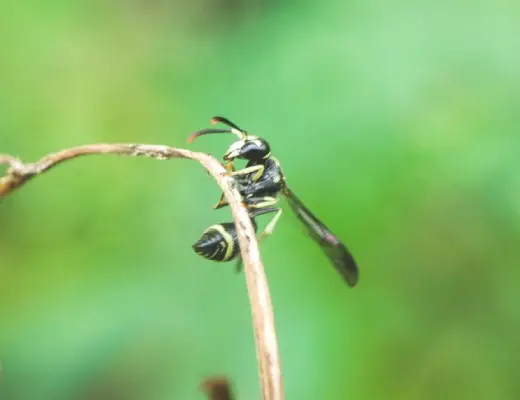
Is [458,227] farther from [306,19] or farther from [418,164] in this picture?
[306,19]

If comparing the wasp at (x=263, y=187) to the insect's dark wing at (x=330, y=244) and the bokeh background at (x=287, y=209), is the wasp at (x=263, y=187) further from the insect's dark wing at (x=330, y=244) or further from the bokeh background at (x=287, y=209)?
the bokeh background at (x=287, y=209)

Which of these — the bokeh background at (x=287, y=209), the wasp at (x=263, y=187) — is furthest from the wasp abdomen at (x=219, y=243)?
the bokeh background at (x=287, y=209)

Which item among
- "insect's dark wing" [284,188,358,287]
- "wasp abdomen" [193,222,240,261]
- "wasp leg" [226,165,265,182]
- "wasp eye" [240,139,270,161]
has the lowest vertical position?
"insect's dark wing" [284,188,358,287]

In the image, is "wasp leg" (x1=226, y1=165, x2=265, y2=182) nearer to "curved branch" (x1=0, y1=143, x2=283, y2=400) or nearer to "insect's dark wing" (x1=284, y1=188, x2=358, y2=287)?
"insect's dark wing" (x1=284, y1=188, x2=358, y2=287)

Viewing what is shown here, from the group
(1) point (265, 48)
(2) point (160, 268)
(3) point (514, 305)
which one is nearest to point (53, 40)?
(1) point (265, 48)

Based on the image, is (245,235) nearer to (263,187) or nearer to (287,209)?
(263,187)

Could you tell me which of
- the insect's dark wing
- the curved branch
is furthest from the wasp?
the curved branch

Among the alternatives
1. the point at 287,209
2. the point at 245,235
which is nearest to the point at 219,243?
the point at 245,235
